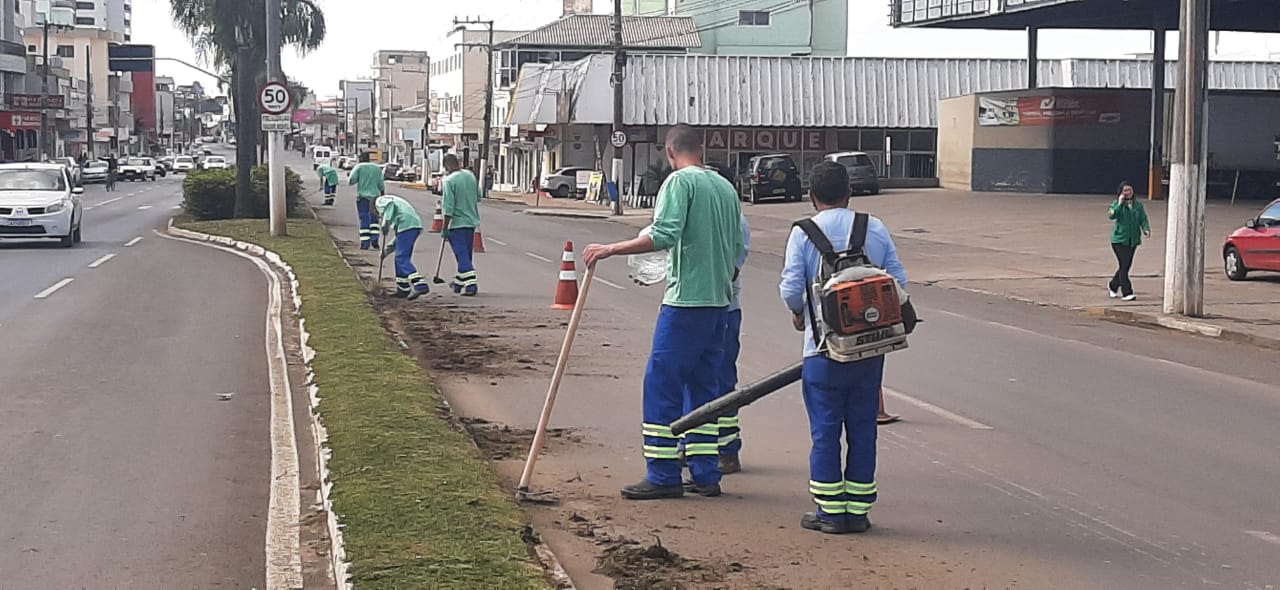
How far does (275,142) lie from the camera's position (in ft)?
87.8

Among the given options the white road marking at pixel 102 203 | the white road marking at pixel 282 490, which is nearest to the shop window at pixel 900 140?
the white road marking at pixel 102 203

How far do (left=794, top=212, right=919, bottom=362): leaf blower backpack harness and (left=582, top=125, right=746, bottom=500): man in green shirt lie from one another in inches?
33.9

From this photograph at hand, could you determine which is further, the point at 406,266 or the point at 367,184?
the point at 367,184

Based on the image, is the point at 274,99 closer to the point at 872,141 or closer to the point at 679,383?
the point at 679,383

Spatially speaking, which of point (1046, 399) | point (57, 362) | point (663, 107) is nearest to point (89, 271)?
point (57, 362)

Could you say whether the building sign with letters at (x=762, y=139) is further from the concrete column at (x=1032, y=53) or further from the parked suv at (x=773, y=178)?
the concrete column at (x=1032, y=53)

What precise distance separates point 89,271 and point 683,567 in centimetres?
1770

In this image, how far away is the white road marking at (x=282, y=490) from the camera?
20.8 feet

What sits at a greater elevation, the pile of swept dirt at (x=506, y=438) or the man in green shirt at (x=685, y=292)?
the man in green shirt at (x=685, y=292)

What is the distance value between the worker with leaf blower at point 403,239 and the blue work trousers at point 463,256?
1.44 ft

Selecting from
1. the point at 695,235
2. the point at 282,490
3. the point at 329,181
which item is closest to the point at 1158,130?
the point at 329,181

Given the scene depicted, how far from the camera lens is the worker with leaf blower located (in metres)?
17.8

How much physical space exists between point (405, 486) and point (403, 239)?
10630 mm

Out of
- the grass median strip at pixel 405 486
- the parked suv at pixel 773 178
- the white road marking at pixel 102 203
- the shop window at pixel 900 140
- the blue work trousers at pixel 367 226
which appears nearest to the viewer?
the grass median strip at pixel 405 486
